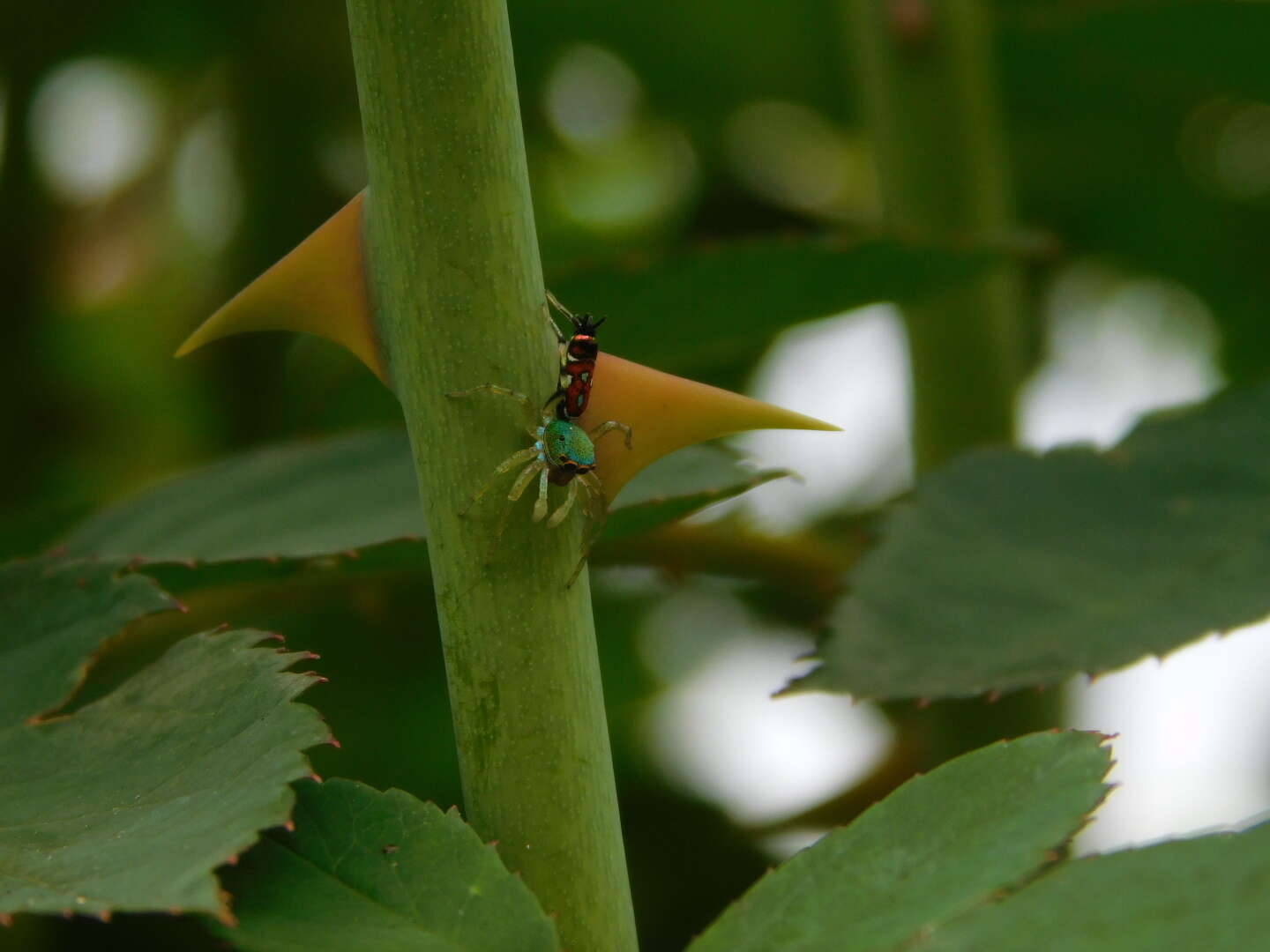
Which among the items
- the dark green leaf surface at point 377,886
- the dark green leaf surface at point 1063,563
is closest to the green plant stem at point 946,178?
the dark green leaf surface at point 1063,563

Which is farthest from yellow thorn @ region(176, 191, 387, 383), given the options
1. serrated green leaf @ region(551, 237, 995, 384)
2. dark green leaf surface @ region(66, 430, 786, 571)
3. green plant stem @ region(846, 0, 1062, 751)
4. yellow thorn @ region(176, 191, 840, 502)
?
green plant stem @ region(846, 0, 1062, 751)

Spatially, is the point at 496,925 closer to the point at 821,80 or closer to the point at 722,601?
the point at 722,601

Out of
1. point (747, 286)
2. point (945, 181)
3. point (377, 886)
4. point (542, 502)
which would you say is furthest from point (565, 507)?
point (945, 181)

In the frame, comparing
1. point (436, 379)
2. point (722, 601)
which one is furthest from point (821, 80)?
point (436, 379)

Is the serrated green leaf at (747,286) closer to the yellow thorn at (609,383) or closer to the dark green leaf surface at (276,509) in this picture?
the dark green leaf surface at (276,509)

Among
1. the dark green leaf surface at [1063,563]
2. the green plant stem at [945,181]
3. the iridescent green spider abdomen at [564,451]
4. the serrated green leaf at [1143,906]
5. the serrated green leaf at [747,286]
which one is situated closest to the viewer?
the serrated green leaf at [1143,906]

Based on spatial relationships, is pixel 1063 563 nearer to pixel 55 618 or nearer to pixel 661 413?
pixel 661 413

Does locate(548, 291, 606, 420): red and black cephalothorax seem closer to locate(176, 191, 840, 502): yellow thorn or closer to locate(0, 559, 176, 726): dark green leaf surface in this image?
locate(176, 191, 840, 502): yellow thorn
